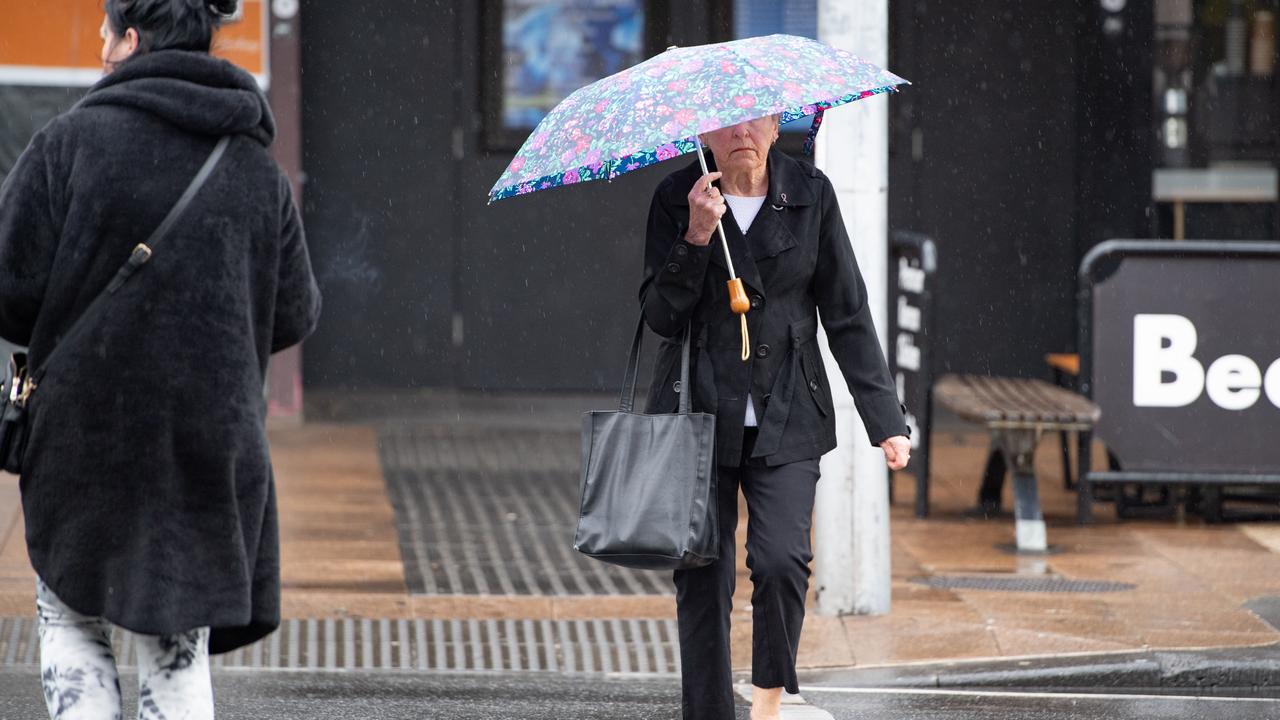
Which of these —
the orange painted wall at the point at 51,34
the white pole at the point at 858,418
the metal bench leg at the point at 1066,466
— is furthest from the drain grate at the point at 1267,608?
the orange painted wall at the point at 51,34

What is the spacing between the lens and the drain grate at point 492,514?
8.04m

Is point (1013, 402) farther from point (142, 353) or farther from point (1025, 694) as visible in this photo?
point (142, 353)

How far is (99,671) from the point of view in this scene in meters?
3.91

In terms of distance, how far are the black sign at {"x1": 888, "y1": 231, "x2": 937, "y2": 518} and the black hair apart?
225 inches

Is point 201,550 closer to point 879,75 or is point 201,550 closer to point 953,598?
point 879,75

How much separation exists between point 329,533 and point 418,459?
2160mm

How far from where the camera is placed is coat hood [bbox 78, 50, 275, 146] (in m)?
3.83

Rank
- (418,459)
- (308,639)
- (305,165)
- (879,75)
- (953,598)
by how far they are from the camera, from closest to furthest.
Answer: (879,75) → (308,639) → (953,598) → (418,459) → (305,165)

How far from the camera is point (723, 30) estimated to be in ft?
42.1

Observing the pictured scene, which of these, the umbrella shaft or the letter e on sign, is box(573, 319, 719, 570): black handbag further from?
the letter e on sign

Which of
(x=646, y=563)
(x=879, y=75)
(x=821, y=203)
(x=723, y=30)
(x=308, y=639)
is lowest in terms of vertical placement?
(x=308, y=639)

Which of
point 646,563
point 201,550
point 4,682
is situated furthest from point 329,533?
point 201,550

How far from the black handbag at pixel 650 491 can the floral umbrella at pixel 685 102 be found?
0.30m

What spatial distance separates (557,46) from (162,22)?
904cm
